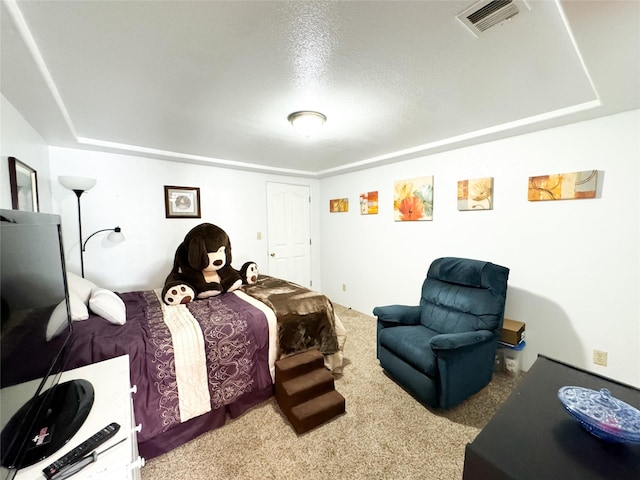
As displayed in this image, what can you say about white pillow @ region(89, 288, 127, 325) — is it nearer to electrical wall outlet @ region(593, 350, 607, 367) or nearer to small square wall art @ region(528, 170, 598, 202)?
small square wall art @ region(528, 170, 598, 202)

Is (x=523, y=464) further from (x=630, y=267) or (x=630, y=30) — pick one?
(x=630, y=267)

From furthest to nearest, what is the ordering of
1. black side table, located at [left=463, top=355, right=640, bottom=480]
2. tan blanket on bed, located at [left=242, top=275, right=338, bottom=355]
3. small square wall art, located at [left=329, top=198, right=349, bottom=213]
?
small square wall art, located at [left=329, top=198, right=349, bottom=213] < tan blanket on bed, located at [left=242, top=275, right=338, bottom=355] < black side table, located at [left=463, top=355, right=640, bottom=480]

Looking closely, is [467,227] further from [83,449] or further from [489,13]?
[83,449]

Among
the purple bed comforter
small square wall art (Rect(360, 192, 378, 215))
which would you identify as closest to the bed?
the purple bed comforter

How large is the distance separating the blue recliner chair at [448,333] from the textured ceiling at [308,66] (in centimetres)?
131

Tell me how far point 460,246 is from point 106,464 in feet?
9.85

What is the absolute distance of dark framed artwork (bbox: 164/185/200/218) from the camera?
3164mm

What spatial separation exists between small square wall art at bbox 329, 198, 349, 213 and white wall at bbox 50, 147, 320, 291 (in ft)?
4.70

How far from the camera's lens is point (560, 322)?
7.02ft

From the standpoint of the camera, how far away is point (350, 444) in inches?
63.5

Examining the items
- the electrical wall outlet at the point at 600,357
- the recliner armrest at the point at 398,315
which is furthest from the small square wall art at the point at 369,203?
the electrical wall outlet at the point at 600,357

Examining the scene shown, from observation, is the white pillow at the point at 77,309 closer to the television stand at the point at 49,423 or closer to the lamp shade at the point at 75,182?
the television stand at the point at 49,423

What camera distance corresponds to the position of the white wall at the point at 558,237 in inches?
73.2

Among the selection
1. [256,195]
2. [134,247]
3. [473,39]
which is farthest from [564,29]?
[134,247]
